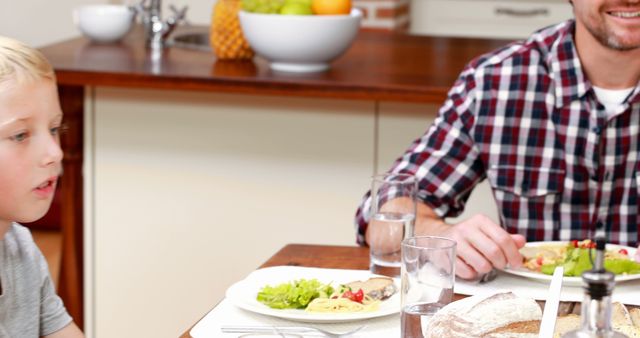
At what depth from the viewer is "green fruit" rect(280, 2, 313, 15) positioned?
2.54 meters

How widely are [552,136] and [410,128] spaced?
0.66 meters

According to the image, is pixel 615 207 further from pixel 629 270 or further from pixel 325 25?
pixel 325 25

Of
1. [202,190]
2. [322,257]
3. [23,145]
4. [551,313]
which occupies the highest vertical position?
[23,145]

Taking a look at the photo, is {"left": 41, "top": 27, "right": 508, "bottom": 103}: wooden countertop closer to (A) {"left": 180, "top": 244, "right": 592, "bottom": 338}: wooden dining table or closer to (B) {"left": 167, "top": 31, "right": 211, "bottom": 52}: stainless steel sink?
(B) {"left": 167, "top": 31, "right": 211, "bottom": 52}: stainless steel sink

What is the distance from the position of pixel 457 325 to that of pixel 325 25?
148cm

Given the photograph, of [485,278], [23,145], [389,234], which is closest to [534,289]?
[485,278]

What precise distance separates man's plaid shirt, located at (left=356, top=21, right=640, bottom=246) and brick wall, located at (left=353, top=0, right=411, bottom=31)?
93.4 inches

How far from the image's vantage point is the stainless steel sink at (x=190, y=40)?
2939mm

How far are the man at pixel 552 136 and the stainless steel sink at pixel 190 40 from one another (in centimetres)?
113

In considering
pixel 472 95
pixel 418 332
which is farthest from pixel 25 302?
pixel 472 95

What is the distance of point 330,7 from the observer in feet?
8.37

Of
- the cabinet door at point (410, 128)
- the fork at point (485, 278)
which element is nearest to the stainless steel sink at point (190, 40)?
the cabinet door at point (410, 128)

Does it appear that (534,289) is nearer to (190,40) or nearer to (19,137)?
(19,137)

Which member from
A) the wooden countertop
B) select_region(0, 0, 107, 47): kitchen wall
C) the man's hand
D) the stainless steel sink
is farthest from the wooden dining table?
select_region(0, 0, 107, 47): kitchen wall
